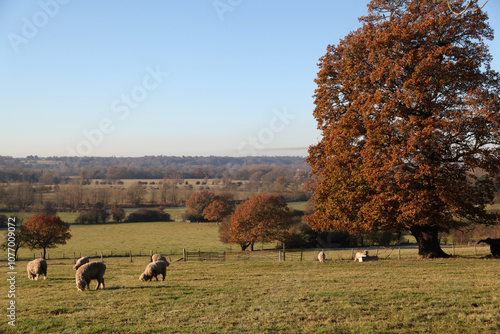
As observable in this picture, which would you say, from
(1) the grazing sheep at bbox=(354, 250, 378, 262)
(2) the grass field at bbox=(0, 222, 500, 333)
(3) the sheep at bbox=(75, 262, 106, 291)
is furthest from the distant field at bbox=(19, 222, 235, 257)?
(2) the grass field at bbox=(0, 222, 500, 333)

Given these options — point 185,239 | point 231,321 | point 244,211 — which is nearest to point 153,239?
point 185,239

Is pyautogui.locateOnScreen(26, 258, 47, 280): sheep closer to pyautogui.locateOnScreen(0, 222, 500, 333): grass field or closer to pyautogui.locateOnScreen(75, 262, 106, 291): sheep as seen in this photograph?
pyautogui.locateOnScreen(0, 222, 500, 333): grass field

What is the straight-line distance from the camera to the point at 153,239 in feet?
212

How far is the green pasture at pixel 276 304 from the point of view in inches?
343

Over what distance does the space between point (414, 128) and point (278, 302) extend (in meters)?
12.0

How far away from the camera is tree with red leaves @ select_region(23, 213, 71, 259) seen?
44.9 m

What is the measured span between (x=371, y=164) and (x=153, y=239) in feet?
173

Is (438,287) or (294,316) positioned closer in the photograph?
(294,316)

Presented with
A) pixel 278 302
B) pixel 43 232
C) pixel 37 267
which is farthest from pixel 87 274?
pixel 43 232

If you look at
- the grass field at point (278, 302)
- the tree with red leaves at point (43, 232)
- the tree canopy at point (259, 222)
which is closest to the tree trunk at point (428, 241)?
the grass field at point (278, 302)

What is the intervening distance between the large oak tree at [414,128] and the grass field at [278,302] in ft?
9.75

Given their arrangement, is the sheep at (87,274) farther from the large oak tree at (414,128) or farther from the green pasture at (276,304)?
the large oak tree at (414,128)

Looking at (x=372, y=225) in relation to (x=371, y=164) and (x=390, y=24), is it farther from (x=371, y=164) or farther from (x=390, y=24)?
(x=390, y=24)

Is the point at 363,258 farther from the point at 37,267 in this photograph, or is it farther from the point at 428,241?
the point at 37,267
